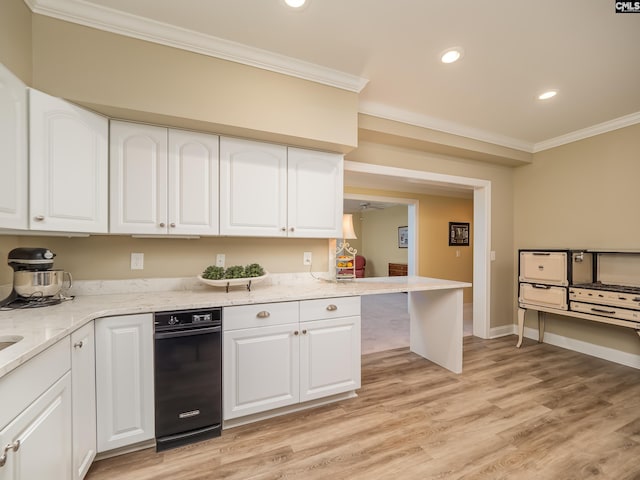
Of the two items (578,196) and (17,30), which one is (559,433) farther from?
(17,30)

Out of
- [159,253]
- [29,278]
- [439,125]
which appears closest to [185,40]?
[159,253]

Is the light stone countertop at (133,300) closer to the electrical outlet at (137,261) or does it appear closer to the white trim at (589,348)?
the electrical outlet at (137,261)

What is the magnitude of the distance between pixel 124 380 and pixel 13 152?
4.37ft

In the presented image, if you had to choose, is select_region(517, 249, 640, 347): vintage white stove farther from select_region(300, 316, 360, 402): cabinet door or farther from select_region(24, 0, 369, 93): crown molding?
select_region(24, 0, 369, 93): crown molding

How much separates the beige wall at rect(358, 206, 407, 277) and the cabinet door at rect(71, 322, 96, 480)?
7.48 m

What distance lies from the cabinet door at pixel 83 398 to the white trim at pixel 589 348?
4.27m

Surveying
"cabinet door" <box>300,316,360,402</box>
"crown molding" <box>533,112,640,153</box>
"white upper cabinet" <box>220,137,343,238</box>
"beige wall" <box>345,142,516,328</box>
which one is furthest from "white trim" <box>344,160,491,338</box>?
"cabinet door" <box>300,316,360,402</box>

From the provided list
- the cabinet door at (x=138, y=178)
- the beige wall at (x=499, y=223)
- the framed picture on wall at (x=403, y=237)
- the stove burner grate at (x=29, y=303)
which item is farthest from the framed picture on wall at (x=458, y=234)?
the stove burner grate at (x=29, y=303)

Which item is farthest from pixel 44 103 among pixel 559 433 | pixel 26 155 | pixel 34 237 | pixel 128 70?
pixel 559 433

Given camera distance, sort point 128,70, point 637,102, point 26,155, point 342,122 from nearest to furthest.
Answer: point 26,155 < point 128,70 < point 342,122 < point 637,102

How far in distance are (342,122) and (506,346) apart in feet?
11.0

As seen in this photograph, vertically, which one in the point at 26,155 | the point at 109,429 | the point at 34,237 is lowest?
the point at 109,429

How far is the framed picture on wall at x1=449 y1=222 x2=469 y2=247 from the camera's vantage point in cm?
633

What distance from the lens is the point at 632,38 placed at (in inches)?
74.4
